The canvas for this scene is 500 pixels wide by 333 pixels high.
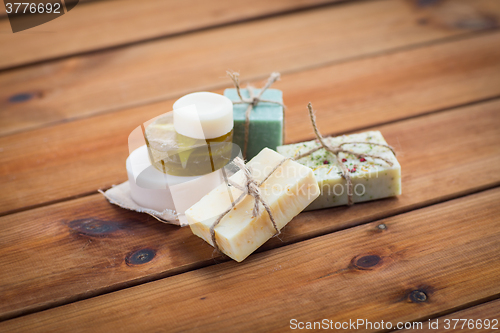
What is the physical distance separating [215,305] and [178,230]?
0.59 ft

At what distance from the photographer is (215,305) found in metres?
0.69

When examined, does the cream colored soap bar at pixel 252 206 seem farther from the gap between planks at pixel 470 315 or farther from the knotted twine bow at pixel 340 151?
the gap between planks at pixel 470 315

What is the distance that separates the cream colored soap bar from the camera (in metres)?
0.72

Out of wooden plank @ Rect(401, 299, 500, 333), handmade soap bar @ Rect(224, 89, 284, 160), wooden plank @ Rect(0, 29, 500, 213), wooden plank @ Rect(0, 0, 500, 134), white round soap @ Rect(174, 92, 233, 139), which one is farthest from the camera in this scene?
wooden plank @ Rect(0, 0, 500, 134)

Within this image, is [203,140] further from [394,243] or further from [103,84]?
[103,84]

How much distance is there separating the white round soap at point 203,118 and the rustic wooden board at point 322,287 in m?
0.22

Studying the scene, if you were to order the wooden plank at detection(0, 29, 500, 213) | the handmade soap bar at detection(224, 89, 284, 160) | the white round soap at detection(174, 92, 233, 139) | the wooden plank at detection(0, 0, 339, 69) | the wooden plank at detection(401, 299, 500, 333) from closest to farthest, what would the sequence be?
the wooden plank at detection(401, 299, 500, 333), the white round soap at detection(174, 92, 233, 139), the handmade soap bar at detection(224, 89, 284, 160), the wooden plank at detection(0, 29, 500, 213), the wooden plank at detection(0, 0, 339, 69)

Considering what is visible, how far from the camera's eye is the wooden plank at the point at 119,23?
145 centimetres

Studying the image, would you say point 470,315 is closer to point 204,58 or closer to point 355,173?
point 355,173

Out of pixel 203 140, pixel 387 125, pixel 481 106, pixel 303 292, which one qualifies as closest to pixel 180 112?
pixel 203 140

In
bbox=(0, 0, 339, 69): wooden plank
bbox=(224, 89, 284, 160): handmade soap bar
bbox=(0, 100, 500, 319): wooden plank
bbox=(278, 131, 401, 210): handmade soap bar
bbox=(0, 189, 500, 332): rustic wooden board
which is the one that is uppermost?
bbox=(0, 0, 339, 69): wooden plank

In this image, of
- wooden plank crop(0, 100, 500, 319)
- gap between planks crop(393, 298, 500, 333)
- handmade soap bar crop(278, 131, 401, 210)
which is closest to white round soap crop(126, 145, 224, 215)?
wooden plank crop(0, 100, 500, 319)

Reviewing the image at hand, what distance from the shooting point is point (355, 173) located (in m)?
0.82

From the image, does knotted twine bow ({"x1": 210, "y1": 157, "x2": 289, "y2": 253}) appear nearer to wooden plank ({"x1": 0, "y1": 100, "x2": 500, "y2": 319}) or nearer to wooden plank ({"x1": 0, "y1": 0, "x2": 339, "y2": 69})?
wooden plank ({"x1": 0, "y1": 100, "x2": 500, "y2": 319})
